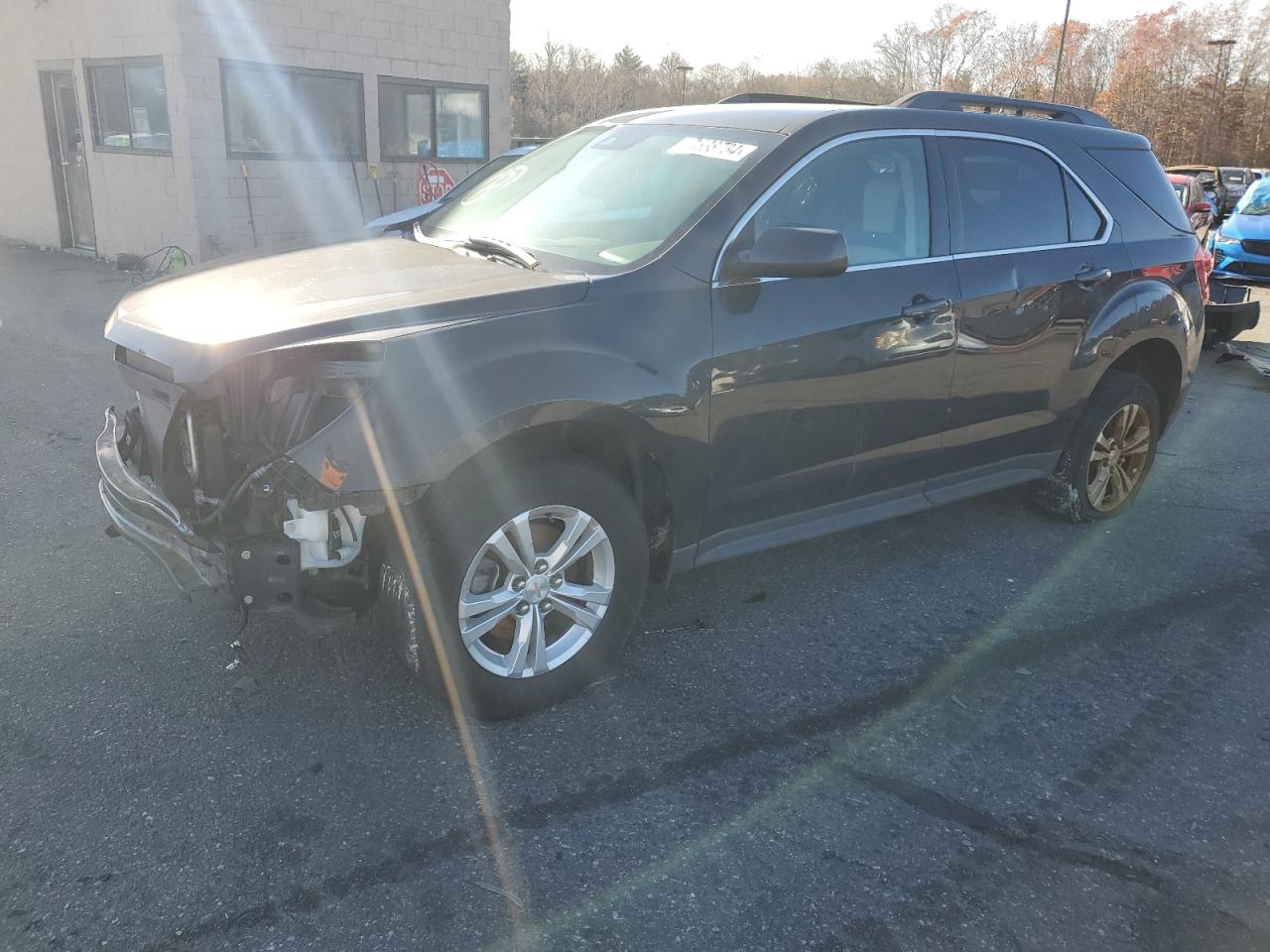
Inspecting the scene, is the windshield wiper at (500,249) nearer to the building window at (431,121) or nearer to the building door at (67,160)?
the building window at (431,121)

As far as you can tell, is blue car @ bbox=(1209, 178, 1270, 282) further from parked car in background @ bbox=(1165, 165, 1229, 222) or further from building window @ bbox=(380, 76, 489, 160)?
building window @ bbox=(380, 76, 489, 160)

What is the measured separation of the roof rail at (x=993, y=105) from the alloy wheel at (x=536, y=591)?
2.25 metres

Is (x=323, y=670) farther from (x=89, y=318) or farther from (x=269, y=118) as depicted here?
(x=269, y=118)

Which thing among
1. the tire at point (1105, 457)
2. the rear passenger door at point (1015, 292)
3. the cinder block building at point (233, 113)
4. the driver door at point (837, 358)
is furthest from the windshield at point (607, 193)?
the cinder block building at point (233, 113)

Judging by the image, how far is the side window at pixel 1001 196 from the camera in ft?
13.5

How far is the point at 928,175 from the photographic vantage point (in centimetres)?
404

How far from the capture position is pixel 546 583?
10.4 feet

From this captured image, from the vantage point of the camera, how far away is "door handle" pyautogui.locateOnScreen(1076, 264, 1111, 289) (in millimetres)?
4523

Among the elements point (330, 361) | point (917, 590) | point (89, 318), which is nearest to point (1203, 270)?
point (917, 590)

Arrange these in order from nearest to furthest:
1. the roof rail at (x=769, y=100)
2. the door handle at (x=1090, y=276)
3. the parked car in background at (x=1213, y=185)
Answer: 1. the roof rail at (x=769, y=100)
2. the door handle at (x=1090, y=276)
3. the parked car in background at (x=1213, y=185)

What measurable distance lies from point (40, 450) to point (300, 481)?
3693 millimetres

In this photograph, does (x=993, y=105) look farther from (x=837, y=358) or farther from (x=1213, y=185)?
(x=1213, y=185)

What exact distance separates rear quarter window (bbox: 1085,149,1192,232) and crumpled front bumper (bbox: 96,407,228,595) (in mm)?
4244

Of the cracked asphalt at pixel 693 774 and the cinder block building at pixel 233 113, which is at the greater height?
the cinder block building at pixel 233 113
